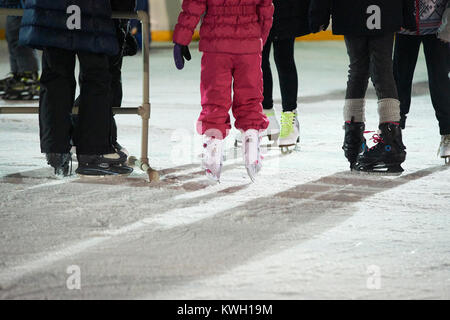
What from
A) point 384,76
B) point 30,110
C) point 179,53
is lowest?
point 30,110

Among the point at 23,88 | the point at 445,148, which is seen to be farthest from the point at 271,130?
the point at 23,88

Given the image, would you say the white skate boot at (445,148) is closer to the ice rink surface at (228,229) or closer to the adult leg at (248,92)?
the ice rink surface at (228,229)

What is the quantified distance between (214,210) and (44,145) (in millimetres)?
1088

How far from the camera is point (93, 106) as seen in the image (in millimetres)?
4066

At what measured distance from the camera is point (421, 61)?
12375 mm

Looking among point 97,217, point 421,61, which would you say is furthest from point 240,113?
point 421,61

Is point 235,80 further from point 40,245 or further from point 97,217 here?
point 40,245

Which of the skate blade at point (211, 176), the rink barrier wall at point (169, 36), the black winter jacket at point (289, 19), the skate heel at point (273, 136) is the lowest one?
the rink barrier wall at point (169, 36)

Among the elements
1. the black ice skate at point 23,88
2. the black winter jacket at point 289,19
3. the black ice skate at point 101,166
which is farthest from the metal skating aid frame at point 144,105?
the black ice skate at point 23,88

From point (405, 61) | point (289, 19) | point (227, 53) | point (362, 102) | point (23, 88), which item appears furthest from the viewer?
point (23, 88)

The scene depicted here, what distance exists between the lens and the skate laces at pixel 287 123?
16.3 feet

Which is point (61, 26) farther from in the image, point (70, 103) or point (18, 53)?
point (18, 53)

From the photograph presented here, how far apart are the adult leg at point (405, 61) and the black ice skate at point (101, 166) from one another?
1.80 metres

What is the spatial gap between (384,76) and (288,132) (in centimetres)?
80
